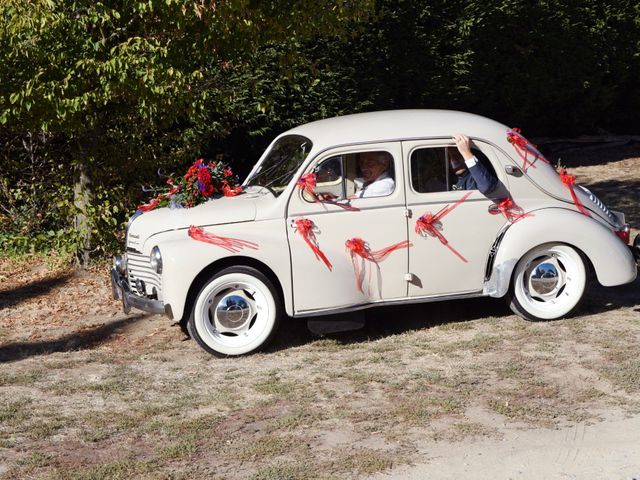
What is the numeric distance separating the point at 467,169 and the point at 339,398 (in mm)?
2395

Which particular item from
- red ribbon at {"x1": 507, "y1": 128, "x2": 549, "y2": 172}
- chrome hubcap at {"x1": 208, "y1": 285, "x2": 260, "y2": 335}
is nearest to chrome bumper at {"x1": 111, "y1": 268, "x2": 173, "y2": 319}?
chrome hubcap at {"x1": 208, "y1": 285, "x2": 260, "y2": 335}

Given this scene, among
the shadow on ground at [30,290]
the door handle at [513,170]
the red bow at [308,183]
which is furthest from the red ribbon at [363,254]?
the shadow on ground at [30,290]

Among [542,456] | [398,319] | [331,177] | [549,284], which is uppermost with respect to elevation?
[331,177]

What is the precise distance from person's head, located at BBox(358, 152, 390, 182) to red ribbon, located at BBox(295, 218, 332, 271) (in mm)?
646

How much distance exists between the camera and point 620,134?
20.0 meters

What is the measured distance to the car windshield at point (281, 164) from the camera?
25.8 ft

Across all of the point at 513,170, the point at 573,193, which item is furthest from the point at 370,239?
the point at 573,193

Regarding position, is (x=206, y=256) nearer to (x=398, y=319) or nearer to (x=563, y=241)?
(x=398, y=319)

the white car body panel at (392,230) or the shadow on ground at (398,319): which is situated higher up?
the white car body panel at (392,230)

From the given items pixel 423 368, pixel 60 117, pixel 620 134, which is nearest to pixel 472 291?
pixel 423 368

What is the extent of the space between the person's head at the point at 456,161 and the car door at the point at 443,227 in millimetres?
24

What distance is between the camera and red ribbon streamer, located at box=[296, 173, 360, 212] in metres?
7.61

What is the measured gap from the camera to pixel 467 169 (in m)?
7.94

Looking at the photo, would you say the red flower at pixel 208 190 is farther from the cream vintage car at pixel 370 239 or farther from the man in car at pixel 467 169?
the man in car at pixel 467 169
